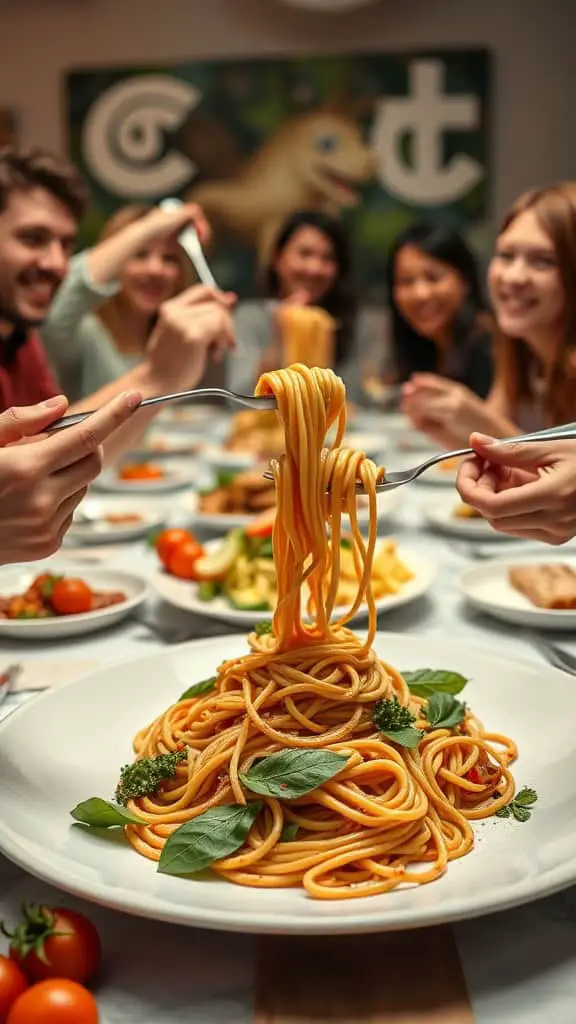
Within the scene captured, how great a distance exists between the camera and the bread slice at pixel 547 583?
2.06 meters

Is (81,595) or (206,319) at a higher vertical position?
(206,319)

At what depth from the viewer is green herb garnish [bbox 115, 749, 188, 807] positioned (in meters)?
1.31

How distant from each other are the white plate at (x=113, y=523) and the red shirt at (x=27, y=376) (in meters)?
0.74

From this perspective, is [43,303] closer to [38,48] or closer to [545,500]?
[545,500]

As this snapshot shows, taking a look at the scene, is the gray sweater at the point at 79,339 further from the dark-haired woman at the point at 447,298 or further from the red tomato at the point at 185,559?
the red tomato at the point at 185,559

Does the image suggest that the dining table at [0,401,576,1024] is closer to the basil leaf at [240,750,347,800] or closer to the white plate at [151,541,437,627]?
the basil leaf at [240,750,347,800]

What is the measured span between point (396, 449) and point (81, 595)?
8.74ft

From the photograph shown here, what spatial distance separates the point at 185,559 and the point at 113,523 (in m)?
0.75

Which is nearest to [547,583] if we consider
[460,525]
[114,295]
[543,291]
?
[460,525]

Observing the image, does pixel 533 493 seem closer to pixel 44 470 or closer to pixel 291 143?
pixel 44 470

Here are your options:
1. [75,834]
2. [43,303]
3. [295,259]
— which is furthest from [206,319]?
[295,259]

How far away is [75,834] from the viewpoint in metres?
1.20

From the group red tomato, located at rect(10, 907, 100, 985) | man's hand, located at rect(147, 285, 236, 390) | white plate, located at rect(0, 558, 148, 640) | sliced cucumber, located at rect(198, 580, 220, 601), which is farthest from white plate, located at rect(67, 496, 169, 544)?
red tomato, located at rect(10, 907, 100, 985)

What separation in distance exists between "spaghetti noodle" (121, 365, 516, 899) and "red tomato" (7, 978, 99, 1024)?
→ 0.27 metres
